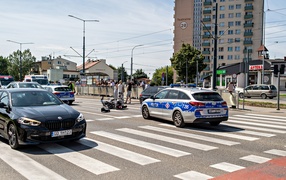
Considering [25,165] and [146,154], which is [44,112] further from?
[146,154]

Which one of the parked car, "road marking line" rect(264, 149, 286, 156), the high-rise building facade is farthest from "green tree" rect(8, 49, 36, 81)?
"road marking line" rect(264, 149, 286, 156)

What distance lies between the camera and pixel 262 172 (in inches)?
A: 227

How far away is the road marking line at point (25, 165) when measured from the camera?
5.52m

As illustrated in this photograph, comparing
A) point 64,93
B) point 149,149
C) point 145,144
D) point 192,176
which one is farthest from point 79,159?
point 64,93

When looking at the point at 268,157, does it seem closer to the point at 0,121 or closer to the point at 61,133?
the point at 61,133

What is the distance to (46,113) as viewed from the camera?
752 centimetres

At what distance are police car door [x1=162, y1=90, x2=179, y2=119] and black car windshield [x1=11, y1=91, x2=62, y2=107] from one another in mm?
4665

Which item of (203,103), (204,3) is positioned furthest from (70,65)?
(203,103)

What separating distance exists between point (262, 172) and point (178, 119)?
5.75m

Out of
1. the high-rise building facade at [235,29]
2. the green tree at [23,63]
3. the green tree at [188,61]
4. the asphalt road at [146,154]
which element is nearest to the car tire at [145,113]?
the asphalt road at [146,154]

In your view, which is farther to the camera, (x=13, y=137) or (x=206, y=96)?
(x=206, y=96)

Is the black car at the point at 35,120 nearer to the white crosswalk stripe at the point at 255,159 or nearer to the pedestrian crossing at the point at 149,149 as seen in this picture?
the pedestrian crossing at the point at 149,149

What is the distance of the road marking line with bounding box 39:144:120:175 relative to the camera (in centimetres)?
588

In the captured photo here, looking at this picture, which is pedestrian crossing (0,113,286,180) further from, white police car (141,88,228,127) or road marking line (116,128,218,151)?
white police car (141,88,228,127)
